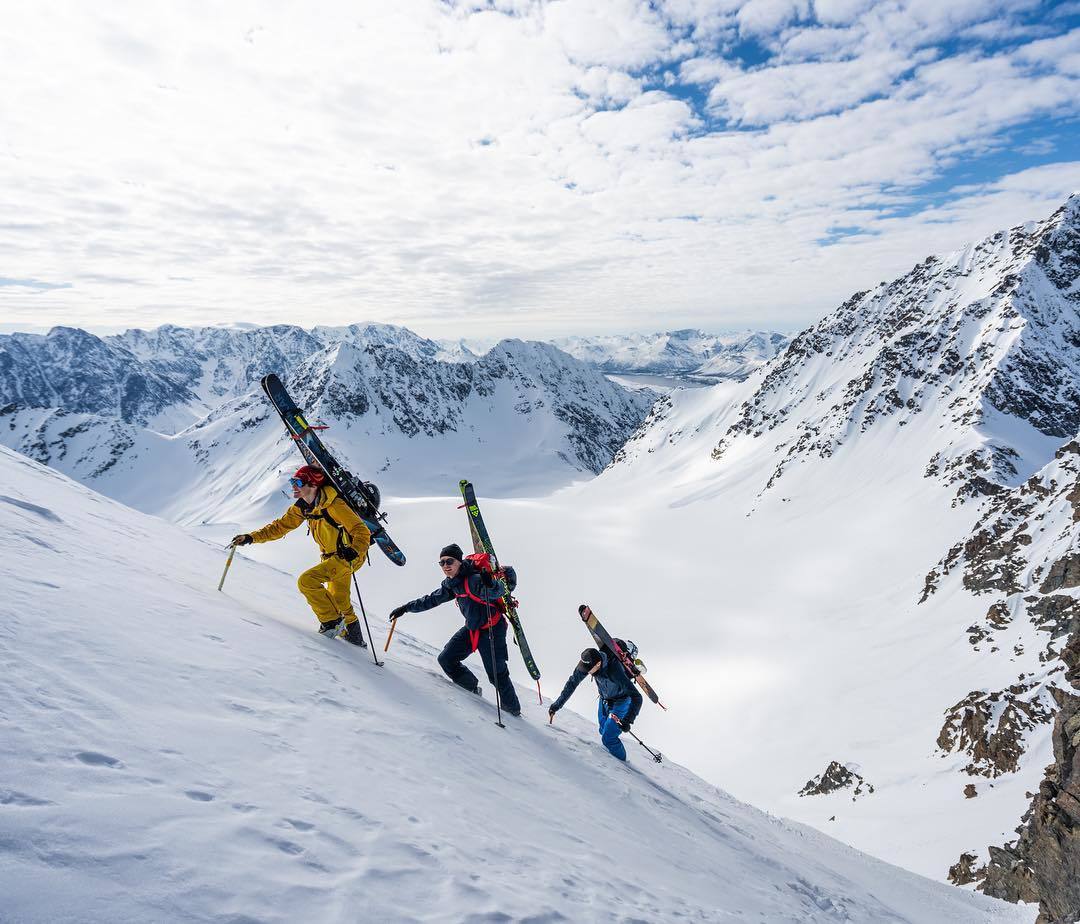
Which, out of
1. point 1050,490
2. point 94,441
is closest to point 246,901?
Answer: point 1050,490

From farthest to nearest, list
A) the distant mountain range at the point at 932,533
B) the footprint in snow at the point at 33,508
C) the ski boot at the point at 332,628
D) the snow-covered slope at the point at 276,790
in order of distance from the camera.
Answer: the distant mountain range at the point at 932,533, the ski boot at the point at 332,628, the footprint in snow at the point at 33,508, the snow-covered slope at the point at 276,790

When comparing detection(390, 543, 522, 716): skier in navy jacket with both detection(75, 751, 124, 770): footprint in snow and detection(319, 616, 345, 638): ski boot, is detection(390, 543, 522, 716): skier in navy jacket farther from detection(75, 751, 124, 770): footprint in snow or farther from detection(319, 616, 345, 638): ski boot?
detection(75, 751, 124, 770): footprint in snow

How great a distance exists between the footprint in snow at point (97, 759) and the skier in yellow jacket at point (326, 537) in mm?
4374

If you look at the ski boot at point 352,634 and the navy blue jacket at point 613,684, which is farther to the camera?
the navy blue jacket at point 613,684

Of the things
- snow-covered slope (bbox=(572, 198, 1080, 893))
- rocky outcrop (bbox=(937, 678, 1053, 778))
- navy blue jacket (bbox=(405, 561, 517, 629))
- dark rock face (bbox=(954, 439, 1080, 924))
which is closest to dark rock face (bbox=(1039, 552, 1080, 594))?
dark rock face (bbox=(954, 439, 1080, 924))

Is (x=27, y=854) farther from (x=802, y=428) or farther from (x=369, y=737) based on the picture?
(x=802, y=428)

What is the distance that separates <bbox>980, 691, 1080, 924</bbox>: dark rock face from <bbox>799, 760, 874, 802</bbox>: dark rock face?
12.9 meters

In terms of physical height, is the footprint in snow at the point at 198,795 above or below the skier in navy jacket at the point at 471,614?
below

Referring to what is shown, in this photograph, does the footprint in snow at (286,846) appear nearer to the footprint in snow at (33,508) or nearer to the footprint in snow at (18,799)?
the footprint in snow at (18,799)

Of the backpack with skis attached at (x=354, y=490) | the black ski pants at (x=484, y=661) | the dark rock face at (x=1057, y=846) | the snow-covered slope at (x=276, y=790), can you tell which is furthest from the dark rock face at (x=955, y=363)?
the backpack with skis attached at (x=354, y=490)

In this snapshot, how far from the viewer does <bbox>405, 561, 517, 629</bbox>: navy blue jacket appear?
8.04 meters

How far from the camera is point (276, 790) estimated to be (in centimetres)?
353

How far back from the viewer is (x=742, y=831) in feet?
26.5

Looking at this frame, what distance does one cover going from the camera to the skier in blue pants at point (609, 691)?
934 cm
